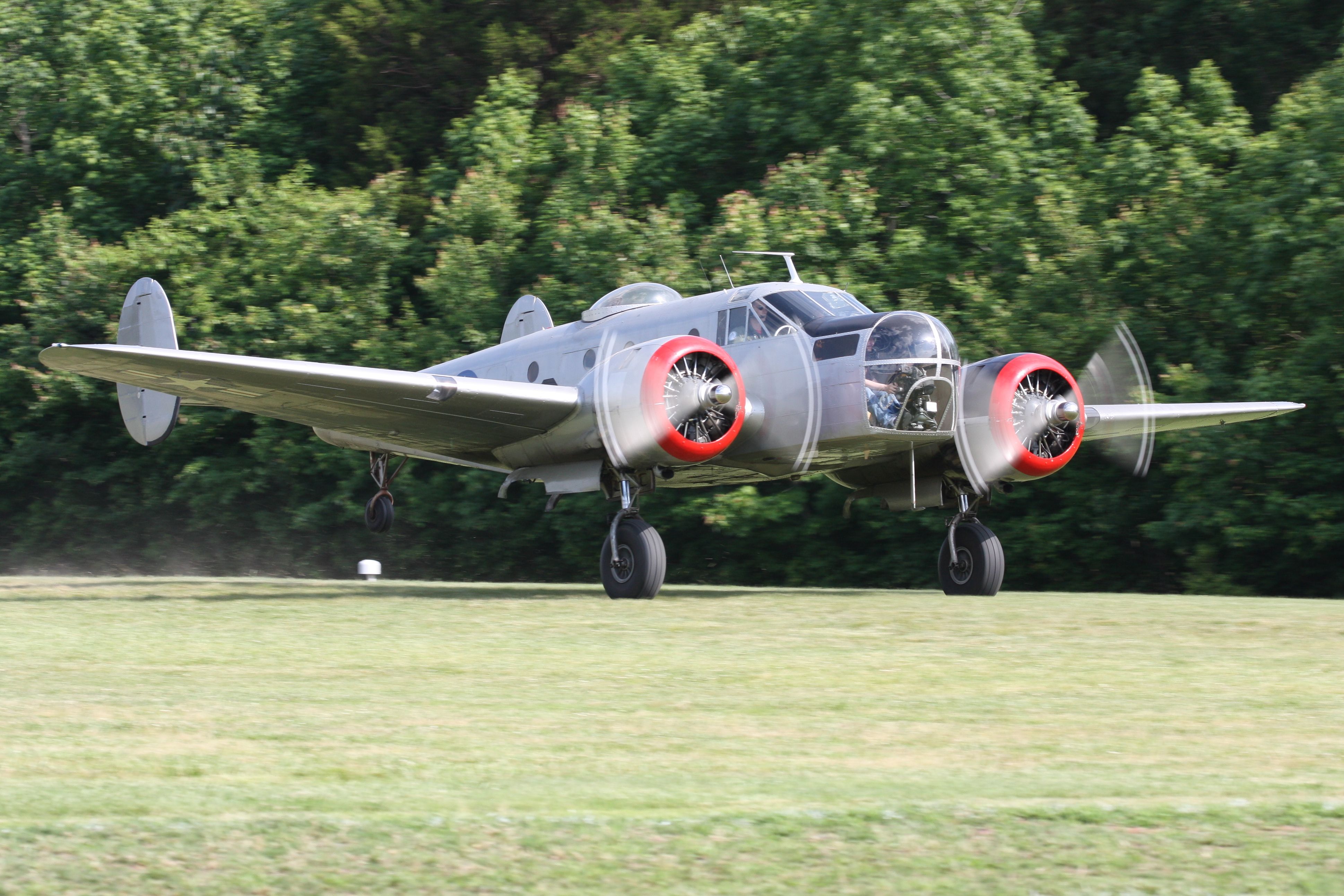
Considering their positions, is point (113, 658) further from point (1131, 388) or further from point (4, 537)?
point (4, 537)

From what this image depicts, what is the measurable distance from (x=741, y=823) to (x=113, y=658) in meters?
6.46

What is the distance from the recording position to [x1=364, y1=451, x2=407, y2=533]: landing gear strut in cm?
2202

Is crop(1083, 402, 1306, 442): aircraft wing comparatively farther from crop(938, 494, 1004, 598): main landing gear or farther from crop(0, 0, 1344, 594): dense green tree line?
crop(0, 0, 1344, 594): dense green tree line

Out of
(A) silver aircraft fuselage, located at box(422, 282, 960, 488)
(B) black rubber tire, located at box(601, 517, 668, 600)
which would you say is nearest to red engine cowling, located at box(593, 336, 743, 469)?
(A) silver aircraft fuselage, located at box(422, 282, 960, 488)

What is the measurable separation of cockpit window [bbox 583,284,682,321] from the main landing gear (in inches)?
174

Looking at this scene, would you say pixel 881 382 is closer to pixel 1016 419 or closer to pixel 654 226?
pixel 1016 419

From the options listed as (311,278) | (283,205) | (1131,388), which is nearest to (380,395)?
(1131,388)

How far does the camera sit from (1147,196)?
2784 centimetres

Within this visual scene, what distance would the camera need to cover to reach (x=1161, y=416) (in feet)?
60.3

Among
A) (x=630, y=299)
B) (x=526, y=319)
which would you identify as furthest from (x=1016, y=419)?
Answer: (x=526, y=319)

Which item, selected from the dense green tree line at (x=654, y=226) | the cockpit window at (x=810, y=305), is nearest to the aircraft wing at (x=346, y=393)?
the cockpit window at (x=810, y=305)

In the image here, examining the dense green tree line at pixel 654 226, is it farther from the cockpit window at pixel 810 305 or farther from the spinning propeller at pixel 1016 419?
the cockpit window at pixel 810 305

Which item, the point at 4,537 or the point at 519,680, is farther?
the point at 4,537

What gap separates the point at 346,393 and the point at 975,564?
743cm
